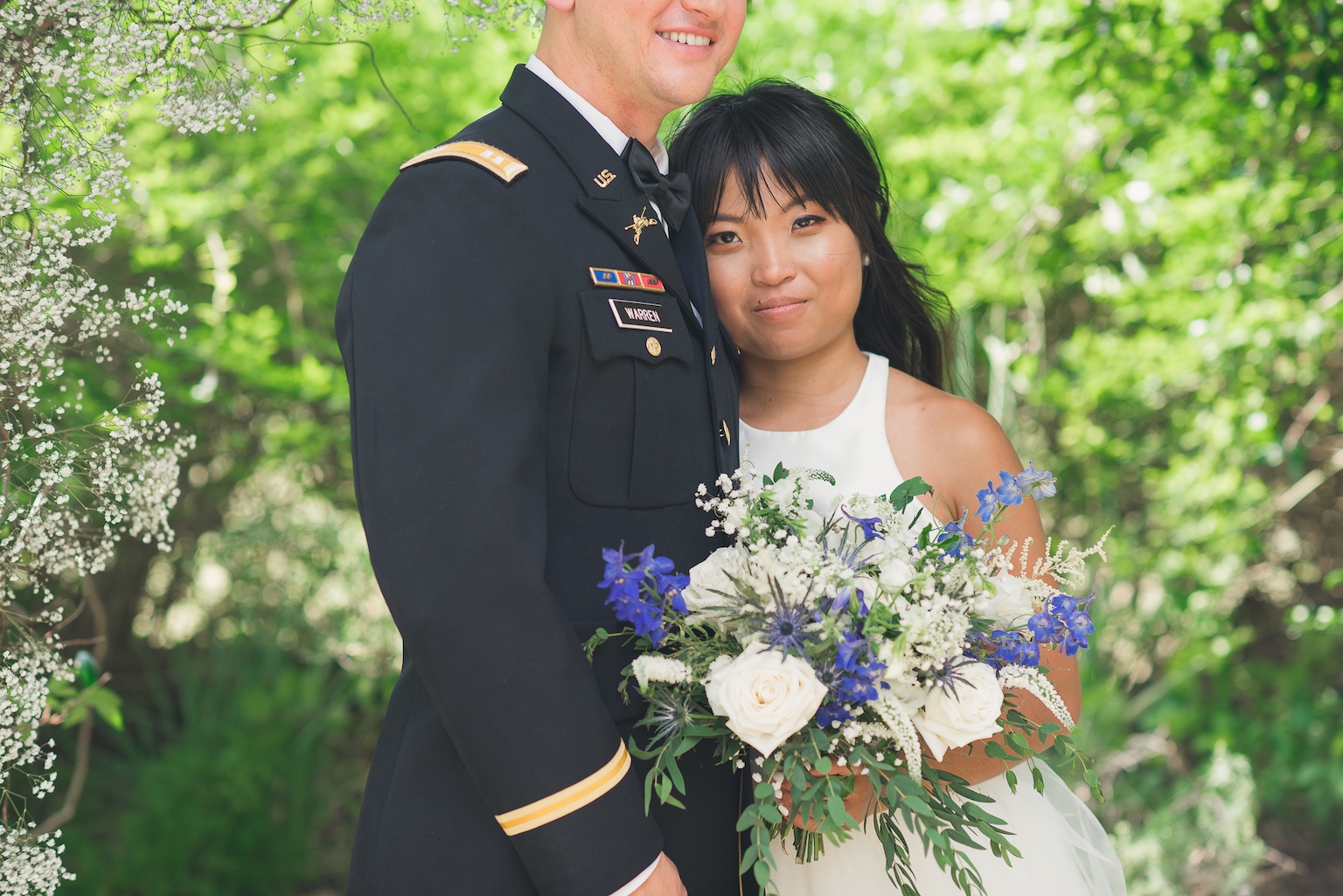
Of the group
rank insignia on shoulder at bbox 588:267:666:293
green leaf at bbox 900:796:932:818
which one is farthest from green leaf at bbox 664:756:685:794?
rank insignia on shoulder at bbox 588:267:666:293

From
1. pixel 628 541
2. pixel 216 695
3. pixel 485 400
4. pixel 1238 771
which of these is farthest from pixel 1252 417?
pixel 216 695

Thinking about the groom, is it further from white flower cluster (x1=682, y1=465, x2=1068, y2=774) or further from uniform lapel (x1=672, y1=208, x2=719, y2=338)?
white flower cluster (x1=682, y1=465, x2=1068, y2=774)

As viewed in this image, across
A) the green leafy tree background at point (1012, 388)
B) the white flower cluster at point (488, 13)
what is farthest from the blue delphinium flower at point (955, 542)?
the green leafy tree background at point (1012, 388)

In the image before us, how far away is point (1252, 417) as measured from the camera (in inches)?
161

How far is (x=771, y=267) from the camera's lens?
2.10 metres

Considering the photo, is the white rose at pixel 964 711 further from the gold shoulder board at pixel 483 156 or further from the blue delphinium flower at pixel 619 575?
the gold shoulder board at pixel 483 156

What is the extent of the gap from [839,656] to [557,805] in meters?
0.43

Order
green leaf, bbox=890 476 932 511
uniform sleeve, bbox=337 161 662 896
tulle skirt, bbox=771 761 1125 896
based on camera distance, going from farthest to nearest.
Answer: tulle skirt, bbox=771 761 1125 896 → green leaf, bbox=890 476 932 511 → uniform sleeve, bbox=337 161 662 896

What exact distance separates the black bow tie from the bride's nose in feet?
1.02

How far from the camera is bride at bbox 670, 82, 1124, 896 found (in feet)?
6.61

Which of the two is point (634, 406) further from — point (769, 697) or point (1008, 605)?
point (1008, 605)

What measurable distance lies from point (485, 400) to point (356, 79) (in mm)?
3142

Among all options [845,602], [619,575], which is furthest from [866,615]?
[619,575]

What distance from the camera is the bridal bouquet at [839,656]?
140 centimetres
